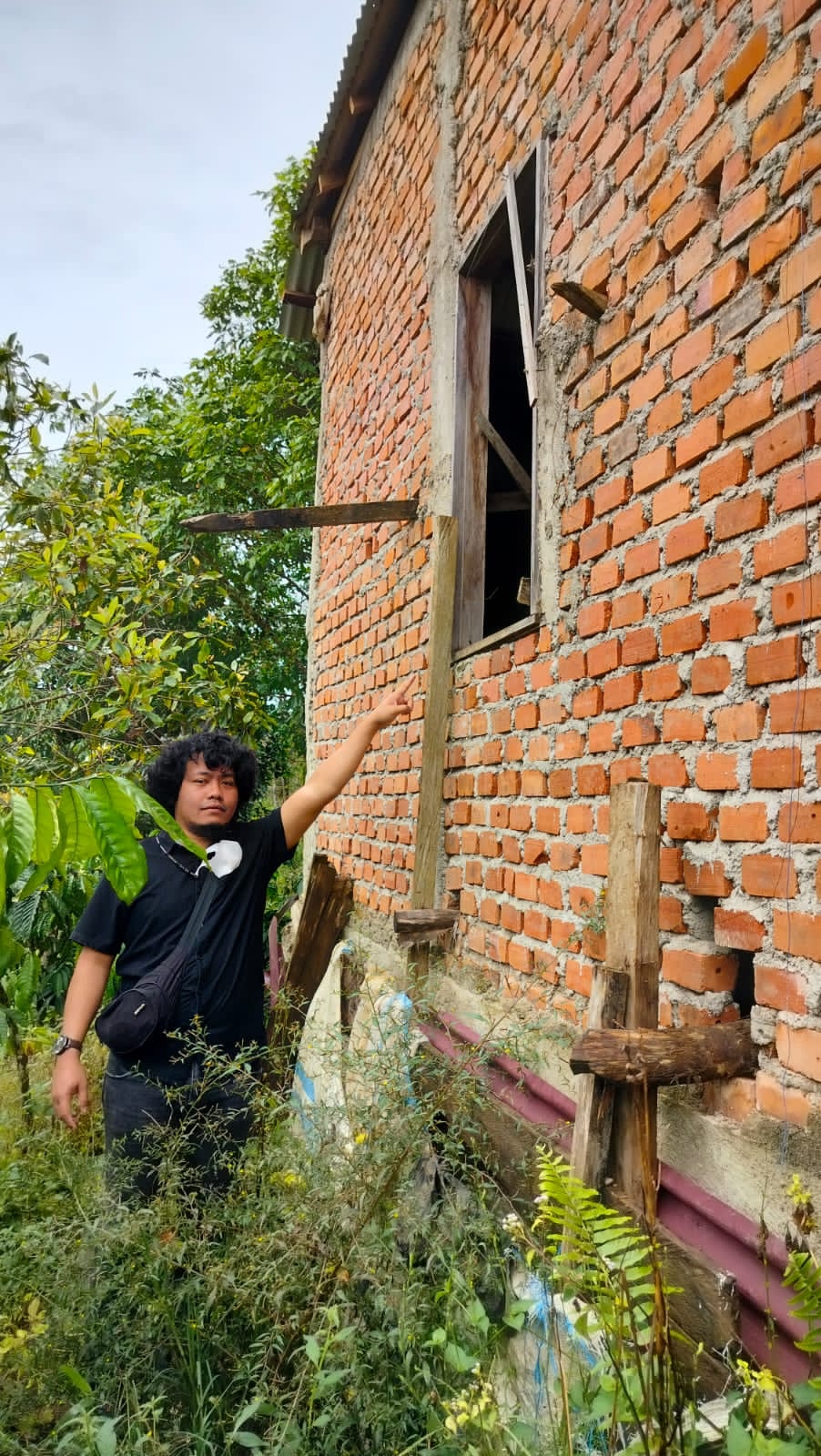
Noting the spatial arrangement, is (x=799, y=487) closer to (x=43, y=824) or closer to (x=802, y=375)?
(x=802, y=375)

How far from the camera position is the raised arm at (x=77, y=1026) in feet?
9.18

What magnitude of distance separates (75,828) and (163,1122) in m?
1.55

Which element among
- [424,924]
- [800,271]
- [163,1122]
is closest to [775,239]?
[800,271]

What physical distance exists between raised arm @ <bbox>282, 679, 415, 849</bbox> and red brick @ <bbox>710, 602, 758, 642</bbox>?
151 cm

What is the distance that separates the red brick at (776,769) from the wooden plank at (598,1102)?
0.43 meters

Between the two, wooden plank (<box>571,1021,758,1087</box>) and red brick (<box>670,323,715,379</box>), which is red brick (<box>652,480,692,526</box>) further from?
wooden plank (<box>571,1021,758,1087</box>)

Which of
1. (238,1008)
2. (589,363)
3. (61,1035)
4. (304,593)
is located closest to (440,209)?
(589,363)

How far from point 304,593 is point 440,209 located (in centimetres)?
764

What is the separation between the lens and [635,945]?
5.49ft

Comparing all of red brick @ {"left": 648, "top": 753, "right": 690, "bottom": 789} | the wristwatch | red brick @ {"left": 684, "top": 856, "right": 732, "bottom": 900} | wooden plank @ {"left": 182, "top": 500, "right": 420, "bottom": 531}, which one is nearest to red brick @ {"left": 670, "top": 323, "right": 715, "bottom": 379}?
red brick @ {"left": 648, "top": 753, "right": 690, "bottom": 789}

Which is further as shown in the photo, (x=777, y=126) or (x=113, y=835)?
(x=777, y=126)

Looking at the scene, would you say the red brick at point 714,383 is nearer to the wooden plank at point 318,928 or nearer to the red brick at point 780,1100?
the red brick at point 780,1100

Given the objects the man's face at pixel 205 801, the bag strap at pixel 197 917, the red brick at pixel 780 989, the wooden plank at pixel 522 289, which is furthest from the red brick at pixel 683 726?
the man's face at pixel 205 801

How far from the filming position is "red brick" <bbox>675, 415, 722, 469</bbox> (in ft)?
5.74
